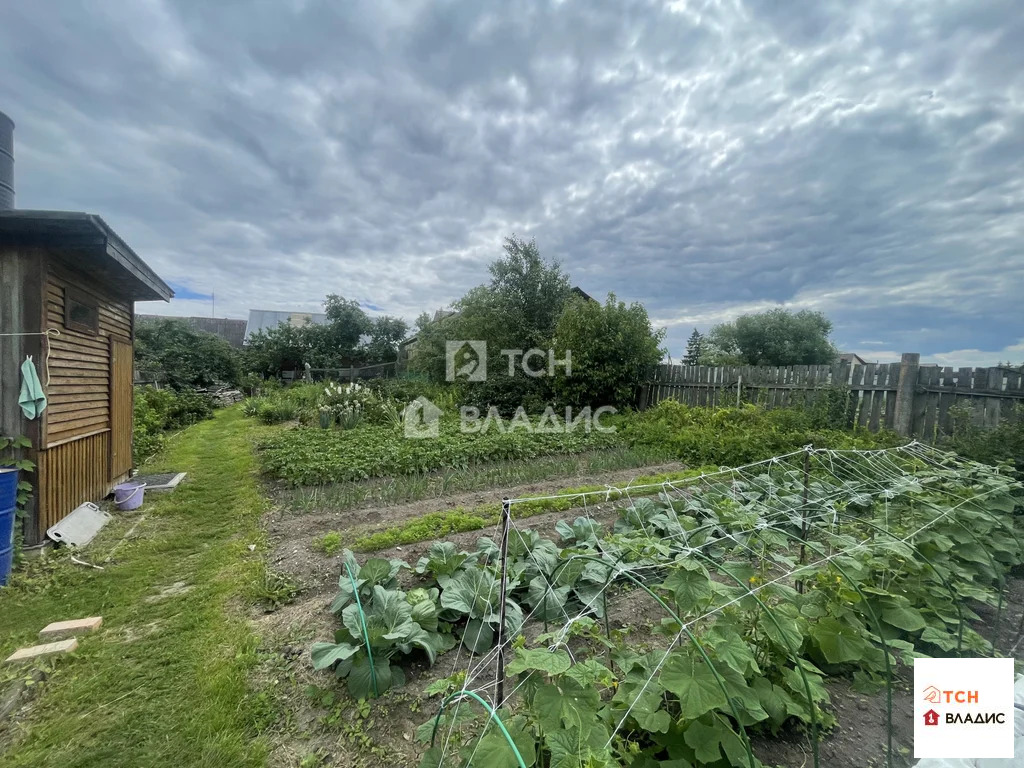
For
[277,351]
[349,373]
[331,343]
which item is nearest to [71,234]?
[349,373]

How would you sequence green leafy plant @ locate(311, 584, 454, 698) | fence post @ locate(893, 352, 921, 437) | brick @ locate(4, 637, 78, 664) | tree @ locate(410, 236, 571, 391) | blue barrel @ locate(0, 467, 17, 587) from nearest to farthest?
green leafy plant @ locate(311, 584, 454, 698) < brick @ locate(4, 637, 78, 664) < blue barrel @ locate(0, 467, 17, 587) < fence post @ locate(893, 352, 921, 437) < tree @ locate(410, 236, 571, 391)

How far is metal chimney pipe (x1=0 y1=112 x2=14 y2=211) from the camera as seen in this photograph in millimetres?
3223

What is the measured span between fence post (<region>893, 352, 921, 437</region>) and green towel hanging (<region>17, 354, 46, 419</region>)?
30.6 ft

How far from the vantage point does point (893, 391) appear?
5.88 metres

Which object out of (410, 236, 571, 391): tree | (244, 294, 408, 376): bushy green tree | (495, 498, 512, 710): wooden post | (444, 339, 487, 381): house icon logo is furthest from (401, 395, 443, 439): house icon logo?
(244, 294, 408, 376): bushy green tree

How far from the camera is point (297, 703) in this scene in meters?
1.82

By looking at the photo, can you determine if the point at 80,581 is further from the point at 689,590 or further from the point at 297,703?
the point at 689,590

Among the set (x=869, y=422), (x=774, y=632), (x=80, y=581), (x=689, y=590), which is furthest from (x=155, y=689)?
(x=869, y=422)

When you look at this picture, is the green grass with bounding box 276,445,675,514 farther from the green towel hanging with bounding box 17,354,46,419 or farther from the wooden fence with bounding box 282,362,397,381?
the wooden fence with bounding box 282,362,397,381

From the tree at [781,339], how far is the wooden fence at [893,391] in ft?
28.5

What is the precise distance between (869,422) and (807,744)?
20.7ft

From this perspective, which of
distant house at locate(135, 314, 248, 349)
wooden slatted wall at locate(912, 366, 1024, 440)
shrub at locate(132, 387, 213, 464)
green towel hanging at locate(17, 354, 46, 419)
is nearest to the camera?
green towel hanging at locate(17, 354, 46, 419)

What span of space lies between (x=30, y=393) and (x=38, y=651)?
2017 millimetres

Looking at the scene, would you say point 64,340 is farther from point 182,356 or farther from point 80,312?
point 182,356
